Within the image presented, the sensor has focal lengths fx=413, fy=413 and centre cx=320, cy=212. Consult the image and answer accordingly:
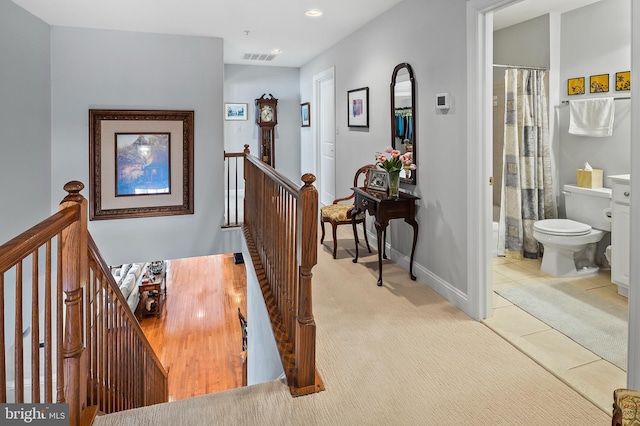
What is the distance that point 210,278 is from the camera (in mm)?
9102

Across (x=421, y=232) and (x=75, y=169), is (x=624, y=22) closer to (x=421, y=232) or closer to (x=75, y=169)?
(x=421, y=232)

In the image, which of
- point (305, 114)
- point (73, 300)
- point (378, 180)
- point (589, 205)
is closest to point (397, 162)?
point (378, 180)

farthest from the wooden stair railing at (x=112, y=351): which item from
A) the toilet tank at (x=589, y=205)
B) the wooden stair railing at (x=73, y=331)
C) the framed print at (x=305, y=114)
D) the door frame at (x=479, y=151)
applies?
the framed print at (x=305, y=114)

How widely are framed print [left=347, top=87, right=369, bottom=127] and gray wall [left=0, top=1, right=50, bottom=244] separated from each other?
3.30 m

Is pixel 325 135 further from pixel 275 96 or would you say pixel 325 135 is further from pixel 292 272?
pixel 292 272

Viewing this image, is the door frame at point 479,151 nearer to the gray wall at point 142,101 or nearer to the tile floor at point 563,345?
the tile floor at point 563,345

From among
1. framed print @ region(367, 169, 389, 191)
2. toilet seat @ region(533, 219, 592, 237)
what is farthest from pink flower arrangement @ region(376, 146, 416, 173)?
toilet seat @ region(533, 219, 592, 237)

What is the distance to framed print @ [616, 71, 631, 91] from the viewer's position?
3.53m

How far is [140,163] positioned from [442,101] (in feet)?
11.9

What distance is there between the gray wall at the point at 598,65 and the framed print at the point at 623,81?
0.04 meters

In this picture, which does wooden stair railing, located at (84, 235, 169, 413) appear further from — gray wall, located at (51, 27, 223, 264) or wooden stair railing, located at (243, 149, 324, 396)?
gray wall, located at (51, 27, 223, 264)

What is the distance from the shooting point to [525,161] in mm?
4059

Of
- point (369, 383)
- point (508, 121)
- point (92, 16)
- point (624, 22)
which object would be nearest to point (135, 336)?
point (369, 383)

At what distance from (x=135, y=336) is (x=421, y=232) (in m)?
2.28
